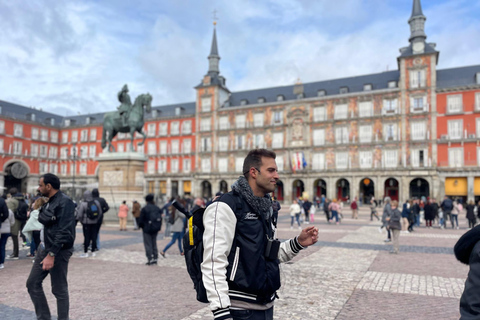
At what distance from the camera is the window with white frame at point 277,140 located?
44.1 meters

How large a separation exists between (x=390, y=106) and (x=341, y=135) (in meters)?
6.02

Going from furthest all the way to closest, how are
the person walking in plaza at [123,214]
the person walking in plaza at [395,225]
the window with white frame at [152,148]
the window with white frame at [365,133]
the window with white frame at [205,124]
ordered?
the window with white frame at [152,148] < the window with white frame at [205,124] < the window with white frame at [365,133] < the person walking in plaza at [123,214] < the person walking in plaza at [395,225]

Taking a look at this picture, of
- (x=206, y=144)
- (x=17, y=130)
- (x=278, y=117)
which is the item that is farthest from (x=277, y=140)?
(x=17, y=130)

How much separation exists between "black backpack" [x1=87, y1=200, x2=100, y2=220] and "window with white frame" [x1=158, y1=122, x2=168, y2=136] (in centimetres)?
4372

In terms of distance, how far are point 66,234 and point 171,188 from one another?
155ft

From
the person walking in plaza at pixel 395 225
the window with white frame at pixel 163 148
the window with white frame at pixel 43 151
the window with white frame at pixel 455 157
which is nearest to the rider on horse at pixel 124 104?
the person walking in plaza at pixel 395 225

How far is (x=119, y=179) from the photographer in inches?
585

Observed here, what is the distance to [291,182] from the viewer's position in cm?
4262

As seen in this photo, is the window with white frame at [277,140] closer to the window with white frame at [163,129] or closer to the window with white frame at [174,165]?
the window with white frame at [174,165]

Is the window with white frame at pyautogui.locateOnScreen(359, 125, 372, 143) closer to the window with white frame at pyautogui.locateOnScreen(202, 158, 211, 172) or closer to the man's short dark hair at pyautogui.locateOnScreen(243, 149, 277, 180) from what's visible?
the window with white frame at pyautogui.locateOnScreen(202, 158, 211, 172)

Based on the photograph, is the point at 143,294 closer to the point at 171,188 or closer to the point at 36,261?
the point at 36,261

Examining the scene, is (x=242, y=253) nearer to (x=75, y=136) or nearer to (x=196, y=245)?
(x=196, y=245)

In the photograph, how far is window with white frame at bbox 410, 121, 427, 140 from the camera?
37.5 metres

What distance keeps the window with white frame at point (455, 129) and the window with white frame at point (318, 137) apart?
1291 centimetres
